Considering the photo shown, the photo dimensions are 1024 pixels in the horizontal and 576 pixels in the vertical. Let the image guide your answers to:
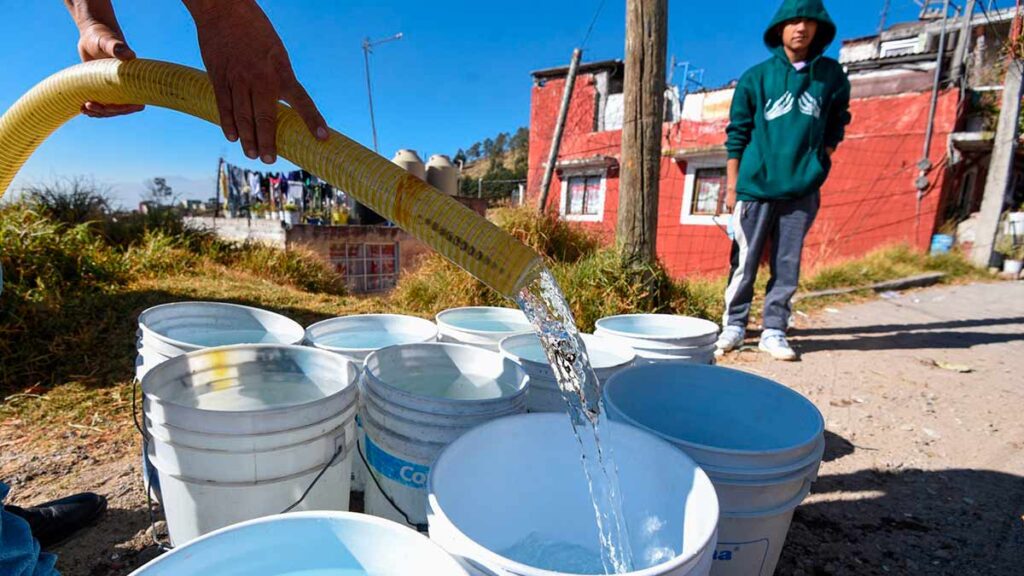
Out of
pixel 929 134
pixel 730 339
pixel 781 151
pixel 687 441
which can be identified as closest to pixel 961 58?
pixel 929 134

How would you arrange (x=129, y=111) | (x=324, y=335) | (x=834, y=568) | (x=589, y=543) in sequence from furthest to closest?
1. (x=324, y=335)
2. (x=129, y=111)
3. (x=834, y=568)
4. (x=589, y=543)

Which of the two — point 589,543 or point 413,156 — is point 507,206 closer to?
point 589,543

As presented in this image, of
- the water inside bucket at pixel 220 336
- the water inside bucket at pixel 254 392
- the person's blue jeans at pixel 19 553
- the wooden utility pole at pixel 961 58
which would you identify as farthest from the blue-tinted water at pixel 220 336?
the wooden utility pole at pixel 961 58

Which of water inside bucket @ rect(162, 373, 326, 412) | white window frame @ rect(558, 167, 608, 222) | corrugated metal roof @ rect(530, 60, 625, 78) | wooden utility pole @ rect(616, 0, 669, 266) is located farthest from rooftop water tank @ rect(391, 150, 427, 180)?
water inside bucket @ rect(162, 373, 326, 412)

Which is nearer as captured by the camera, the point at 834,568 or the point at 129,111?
the point at 834,568

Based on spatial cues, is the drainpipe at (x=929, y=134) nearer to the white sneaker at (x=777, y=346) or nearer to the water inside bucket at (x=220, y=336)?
the white sneaker at (x=777, y=346)

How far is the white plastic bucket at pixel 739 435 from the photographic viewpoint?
1045mm

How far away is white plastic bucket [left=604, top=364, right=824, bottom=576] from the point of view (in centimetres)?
104

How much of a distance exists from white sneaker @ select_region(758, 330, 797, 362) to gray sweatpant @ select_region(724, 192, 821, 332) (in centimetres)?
5

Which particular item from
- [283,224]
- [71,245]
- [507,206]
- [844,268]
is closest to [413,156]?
[283,224]

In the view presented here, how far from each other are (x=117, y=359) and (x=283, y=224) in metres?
7.53

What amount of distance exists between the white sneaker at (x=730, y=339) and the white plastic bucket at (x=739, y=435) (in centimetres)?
188

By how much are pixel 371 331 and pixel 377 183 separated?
112cm

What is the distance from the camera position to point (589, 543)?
1268 millimetres
